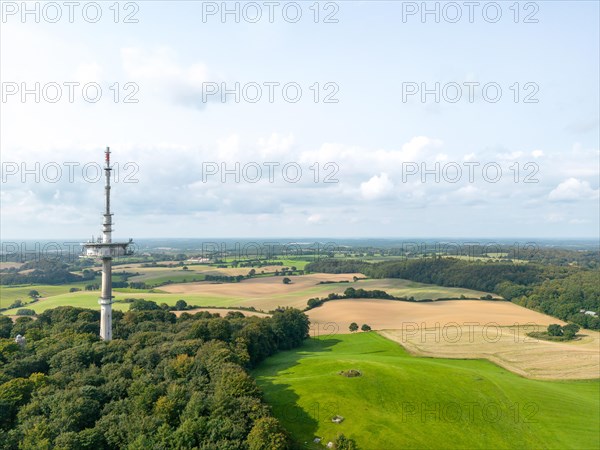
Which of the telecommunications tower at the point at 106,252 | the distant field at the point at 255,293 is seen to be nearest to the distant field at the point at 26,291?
the distant field at the point at 255,293

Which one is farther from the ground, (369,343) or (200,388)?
→ (200,388)

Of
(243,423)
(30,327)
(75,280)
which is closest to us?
(243,423)

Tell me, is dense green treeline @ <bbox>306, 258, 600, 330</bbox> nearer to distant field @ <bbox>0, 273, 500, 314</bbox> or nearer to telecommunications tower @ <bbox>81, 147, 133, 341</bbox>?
distant field @ <bbox>0, 273, 500, 314</bbox>

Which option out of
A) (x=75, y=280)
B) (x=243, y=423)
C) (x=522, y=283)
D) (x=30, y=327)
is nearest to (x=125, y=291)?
(x=75, y=280)

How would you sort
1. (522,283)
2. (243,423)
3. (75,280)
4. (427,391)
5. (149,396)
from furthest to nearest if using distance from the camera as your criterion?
(75,280) → (522,283) → (427,391) → (149,396) → (243,423)

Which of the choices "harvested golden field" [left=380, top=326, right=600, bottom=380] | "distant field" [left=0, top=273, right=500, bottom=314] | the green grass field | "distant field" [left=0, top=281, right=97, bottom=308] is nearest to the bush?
"harvested golden field" [left=380, top=326, right=600, bottom=380]

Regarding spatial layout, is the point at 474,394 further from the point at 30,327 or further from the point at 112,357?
the point at 30,327

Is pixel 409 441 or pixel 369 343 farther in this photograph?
pixel 369 343
